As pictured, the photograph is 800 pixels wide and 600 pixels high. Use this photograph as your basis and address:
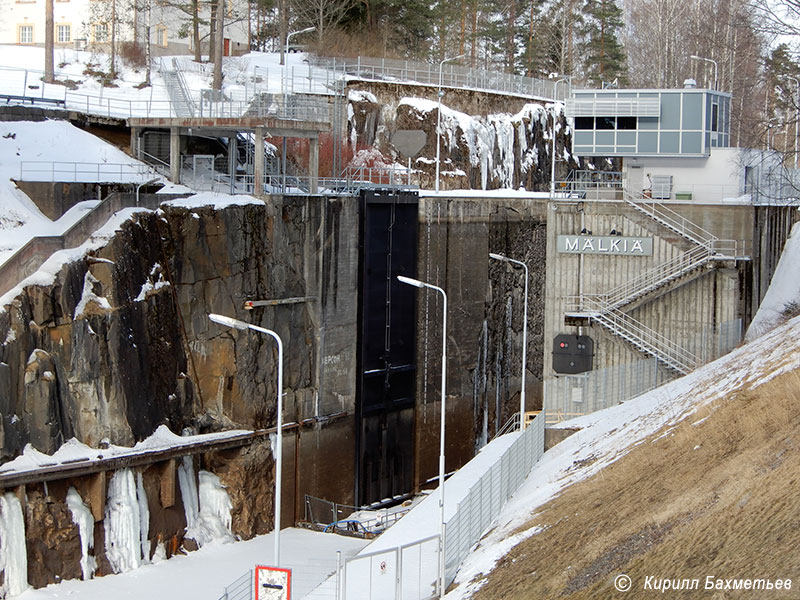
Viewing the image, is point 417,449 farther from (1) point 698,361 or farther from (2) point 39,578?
(2) point 39,578

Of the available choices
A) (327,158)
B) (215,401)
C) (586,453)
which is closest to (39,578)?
(215,401)

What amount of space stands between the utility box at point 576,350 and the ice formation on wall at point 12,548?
17.4 m

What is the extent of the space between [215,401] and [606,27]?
52165 mm

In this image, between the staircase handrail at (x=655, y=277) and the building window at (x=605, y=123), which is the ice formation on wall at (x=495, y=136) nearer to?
the building window at (x=605, y=123)

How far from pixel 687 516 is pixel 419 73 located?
137 ft

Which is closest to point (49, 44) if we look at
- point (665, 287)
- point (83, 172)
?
point (83, 172)

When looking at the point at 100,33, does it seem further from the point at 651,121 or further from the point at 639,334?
the point at 639,334

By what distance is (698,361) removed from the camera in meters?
35.2

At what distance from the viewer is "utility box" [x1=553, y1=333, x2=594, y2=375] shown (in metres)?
36.2

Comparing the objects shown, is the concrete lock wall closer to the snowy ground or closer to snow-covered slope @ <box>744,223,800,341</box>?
snow-covered slope @ <box>744,223,800,341</box>

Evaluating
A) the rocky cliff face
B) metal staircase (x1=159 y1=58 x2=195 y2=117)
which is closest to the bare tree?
the rocky cliff face

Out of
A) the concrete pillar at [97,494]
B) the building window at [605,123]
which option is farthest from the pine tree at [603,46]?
the concrete pillar at [97,494]

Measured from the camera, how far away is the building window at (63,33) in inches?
2344

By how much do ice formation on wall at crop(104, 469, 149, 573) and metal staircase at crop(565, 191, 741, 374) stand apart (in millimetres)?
14926
